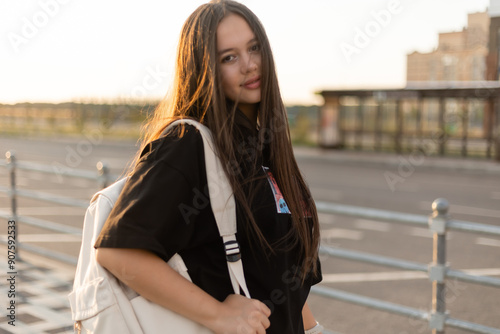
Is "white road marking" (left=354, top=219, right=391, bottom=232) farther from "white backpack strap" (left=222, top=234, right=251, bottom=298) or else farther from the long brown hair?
"white backpack strap" (left=222, top=234, right=251, bottom=298)

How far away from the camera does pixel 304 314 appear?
74.7 inches

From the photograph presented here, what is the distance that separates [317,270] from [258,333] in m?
0.43

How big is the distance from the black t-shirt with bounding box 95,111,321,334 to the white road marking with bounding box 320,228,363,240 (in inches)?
251

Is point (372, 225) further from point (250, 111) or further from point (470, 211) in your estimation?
point (250, 111)

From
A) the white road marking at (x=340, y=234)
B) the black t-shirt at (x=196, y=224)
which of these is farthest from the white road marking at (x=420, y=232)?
the black t-shirt at (x=196, y=224)

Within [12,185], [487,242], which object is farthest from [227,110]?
[487,242]

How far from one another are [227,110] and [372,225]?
25.0ft

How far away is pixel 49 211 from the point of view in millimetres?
9414

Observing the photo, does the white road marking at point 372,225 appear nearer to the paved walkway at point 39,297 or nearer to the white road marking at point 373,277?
the white road marking at point 373,277

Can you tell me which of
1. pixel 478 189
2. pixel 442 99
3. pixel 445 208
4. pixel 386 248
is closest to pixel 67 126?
pixel 442 99

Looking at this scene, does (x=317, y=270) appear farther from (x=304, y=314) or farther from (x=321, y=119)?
(x=321, y=119)

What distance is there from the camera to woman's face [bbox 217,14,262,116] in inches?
59.7

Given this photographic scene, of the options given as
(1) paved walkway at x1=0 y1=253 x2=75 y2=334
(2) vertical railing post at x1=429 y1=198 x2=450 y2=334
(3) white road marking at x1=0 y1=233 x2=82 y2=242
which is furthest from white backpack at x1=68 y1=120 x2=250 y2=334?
(3) white road marking at x1=0 y1=233 x2=82 y2=242

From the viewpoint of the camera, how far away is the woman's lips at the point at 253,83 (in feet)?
5.16
